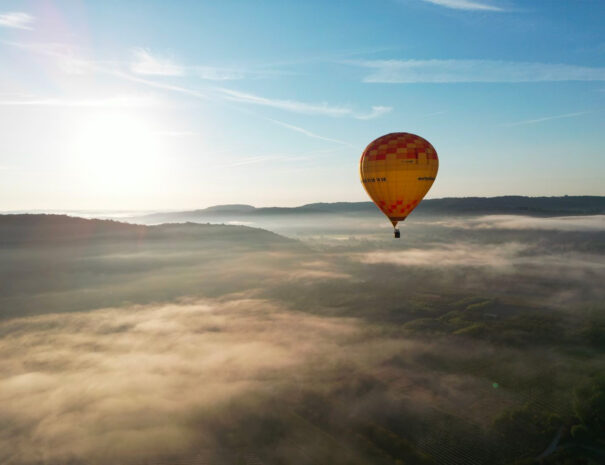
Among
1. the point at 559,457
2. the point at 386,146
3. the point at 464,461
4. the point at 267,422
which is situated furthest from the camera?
the point at 267,422

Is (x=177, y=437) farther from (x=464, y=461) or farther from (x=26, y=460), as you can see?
(x=464, y=461)

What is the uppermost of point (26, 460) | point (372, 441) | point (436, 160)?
point (436, 160)

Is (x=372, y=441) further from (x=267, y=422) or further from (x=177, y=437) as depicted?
(x=177, y=437)

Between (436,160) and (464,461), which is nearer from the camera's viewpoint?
(436,160)

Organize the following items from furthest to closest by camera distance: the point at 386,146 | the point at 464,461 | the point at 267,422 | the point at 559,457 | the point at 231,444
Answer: the point at 267,422
the point at 231,444
the point at 464,461
the point at 559,457
the point at 386,146

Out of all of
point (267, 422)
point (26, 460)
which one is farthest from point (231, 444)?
point (26, 460)

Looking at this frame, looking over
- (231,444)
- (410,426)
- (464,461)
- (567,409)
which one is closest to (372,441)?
(410,426)

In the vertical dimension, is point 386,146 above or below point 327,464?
above
